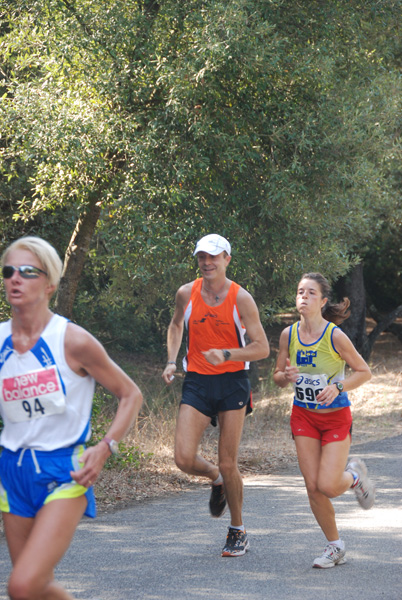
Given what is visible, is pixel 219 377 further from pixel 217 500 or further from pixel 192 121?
pixel 192 121

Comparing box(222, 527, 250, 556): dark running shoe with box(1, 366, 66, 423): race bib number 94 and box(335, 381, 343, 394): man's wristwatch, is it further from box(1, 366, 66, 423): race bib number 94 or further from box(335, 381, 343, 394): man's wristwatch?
box(1, 366, 66, 423): race bib number 94

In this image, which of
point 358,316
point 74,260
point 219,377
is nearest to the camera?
point 219,377

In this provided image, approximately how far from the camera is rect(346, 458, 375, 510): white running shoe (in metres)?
5.41

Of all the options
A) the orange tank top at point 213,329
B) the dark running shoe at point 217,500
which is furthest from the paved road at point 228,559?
the orange tank top at point 213,329

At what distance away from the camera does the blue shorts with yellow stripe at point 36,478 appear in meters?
3.07

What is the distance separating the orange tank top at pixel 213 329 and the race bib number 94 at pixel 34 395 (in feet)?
7.58

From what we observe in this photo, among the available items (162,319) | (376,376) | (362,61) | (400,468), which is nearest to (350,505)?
(400,468)

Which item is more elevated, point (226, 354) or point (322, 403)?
point (226, 354)

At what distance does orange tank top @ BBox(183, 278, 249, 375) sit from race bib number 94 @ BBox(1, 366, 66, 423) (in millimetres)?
2310

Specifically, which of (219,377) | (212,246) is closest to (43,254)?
(212,246)

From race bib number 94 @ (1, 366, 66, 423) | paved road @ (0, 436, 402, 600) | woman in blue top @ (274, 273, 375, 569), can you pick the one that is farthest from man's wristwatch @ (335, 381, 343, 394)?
race bib number 94 @ (1, 366, 66, 423)

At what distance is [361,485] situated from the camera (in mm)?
5445

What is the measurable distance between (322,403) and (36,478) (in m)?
2.45

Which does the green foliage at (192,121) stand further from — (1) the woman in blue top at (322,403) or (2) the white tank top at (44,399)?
(2) the white tank top at (44,399)
